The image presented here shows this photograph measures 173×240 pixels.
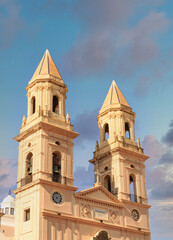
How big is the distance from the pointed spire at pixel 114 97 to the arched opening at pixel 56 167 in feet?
38.4

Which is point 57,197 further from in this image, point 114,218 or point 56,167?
point 114,218

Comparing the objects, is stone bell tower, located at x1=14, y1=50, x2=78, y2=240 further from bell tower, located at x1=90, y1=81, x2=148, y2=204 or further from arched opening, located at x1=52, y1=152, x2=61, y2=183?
bell tower, located at x1=90, y1=81, x2=148, y2=204

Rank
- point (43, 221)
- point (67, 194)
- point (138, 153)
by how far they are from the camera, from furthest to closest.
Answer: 1. point (138, 153)
2. point (67, 194)
3. point (43, 221)

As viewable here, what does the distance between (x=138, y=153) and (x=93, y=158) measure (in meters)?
5.19

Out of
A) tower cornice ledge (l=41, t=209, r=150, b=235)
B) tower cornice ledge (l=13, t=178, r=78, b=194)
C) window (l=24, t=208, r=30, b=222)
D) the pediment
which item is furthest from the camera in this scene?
the pediment

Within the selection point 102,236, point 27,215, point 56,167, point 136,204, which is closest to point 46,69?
point 56,167

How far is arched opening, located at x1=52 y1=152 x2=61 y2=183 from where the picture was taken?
132ft

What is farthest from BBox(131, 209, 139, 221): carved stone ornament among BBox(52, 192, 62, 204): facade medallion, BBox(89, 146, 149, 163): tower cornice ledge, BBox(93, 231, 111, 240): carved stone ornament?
BBox(52, 192, 62, 204): facade medallion

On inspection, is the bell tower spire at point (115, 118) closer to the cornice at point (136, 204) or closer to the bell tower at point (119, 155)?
the bell tower at point (119, 155)

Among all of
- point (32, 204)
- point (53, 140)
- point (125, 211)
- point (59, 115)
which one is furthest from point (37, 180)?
point (125, 211)

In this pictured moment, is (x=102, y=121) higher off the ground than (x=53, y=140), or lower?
higher

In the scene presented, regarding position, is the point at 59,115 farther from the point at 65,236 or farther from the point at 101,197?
the point at 65,236

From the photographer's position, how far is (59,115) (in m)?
43.3

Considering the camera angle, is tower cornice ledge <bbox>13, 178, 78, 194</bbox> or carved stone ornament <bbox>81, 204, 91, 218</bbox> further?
carved stone ornament <bbox>81, 204, 91, 218</bbox>
